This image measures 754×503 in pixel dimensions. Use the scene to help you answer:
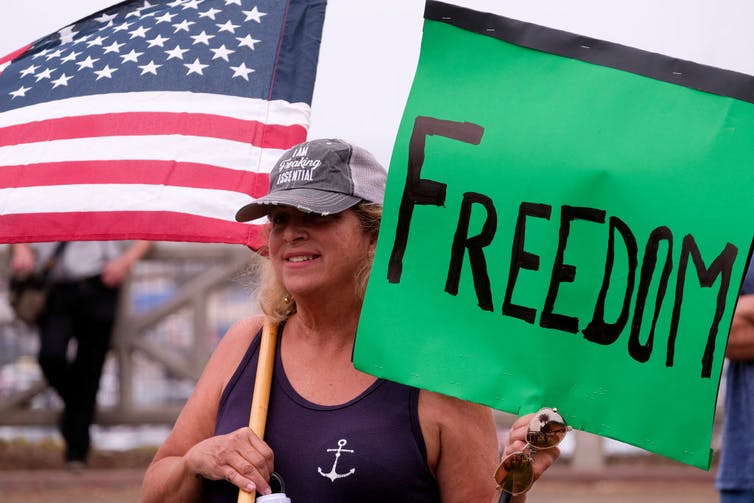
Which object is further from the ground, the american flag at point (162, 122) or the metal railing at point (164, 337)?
the american flag at point (162, 122)

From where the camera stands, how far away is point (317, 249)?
11.0ft

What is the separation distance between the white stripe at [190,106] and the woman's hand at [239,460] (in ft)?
4.11

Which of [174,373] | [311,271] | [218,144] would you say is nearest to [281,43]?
[218,144]

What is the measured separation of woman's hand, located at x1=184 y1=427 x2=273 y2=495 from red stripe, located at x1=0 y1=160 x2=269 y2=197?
106 centimetres

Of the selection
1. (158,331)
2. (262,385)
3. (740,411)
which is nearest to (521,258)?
(262,385)

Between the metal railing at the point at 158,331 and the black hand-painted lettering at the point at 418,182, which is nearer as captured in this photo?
the black hand-painted lettering at the point at 418,182

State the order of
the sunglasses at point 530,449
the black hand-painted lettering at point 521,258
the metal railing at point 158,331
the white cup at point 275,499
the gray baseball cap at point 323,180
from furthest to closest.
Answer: the metal railing at point 158,331
the gray baseball cap at point 323,180
the white cup at point 275,499
the black hand-painted lettering at point 521,258
the sunglasses at point 530,449

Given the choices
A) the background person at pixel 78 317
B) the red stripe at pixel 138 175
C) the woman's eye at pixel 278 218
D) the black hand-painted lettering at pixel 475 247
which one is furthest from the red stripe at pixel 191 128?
the background person at pixel 78 317

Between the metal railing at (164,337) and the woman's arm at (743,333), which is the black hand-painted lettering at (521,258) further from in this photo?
the metal railing at (164,337)

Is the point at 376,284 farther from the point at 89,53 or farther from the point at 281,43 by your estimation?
the point at 89,53

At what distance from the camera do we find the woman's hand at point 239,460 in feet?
10.3

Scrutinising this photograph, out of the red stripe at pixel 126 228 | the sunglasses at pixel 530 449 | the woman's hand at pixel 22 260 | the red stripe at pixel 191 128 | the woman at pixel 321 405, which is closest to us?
the sunglasses at pixel 530 449

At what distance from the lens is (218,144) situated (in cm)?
409

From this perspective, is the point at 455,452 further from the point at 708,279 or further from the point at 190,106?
the point at 190,106
